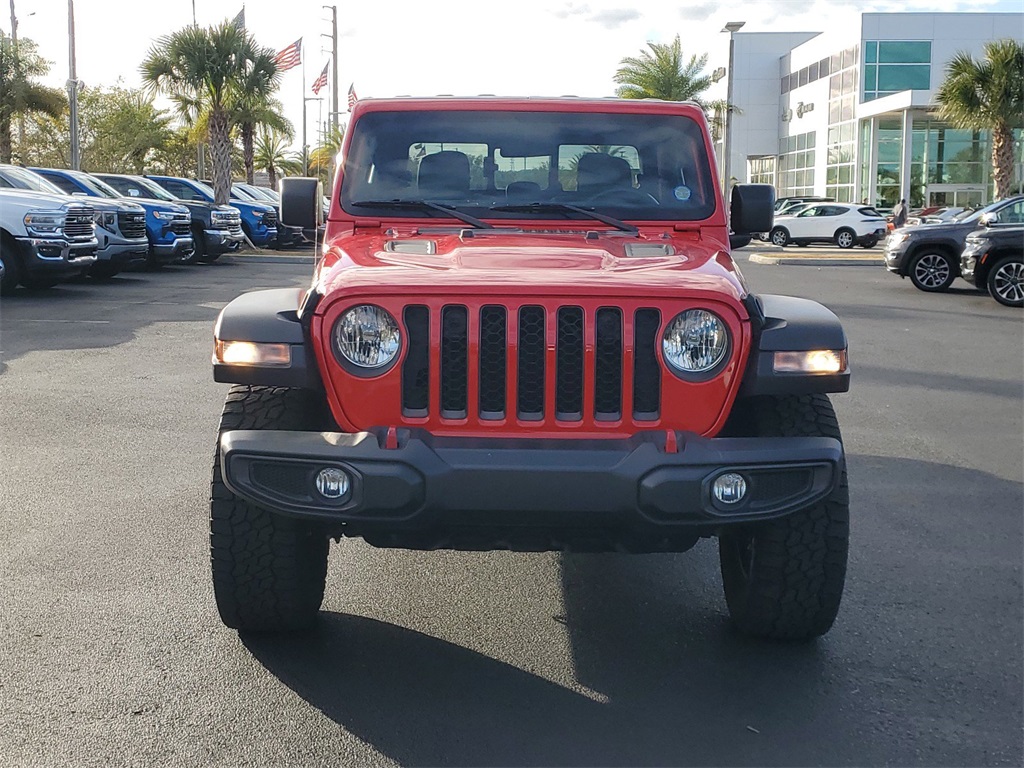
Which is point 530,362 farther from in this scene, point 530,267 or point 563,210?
point 563,210

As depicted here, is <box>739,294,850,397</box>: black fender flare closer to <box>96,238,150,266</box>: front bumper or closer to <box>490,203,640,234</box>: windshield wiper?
<box>490,203,640,234</box>: windshield wiper

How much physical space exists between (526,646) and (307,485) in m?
1.06

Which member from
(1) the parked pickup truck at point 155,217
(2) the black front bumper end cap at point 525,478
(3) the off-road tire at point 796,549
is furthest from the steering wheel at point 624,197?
(1) the parked pickup truck at point 155,217

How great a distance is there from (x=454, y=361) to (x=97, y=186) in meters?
17.9

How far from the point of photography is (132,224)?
18.3 m

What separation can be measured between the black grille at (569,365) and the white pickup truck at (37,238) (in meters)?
13.2

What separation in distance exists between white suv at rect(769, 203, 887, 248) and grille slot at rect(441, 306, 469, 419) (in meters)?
33.6

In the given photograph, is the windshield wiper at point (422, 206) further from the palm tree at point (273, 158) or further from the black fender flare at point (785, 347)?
the palm tree at point (273, 158)

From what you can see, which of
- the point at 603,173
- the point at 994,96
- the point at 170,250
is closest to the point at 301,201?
the point at 603,173

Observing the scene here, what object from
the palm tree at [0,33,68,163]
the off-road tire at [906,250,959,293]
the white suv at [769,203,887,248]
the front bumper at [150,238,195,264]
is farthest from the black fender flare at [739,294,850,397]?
the palm tree at [0,33,68,163]

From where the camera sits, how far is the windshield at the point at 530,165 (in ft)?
16.1

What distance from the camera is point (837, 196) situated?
57.6 meters

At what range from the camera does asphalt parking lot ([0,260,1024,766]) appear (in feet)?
10.9

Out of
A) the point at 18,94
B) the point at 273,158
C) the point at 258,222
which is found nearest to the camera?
the point at 258,222
